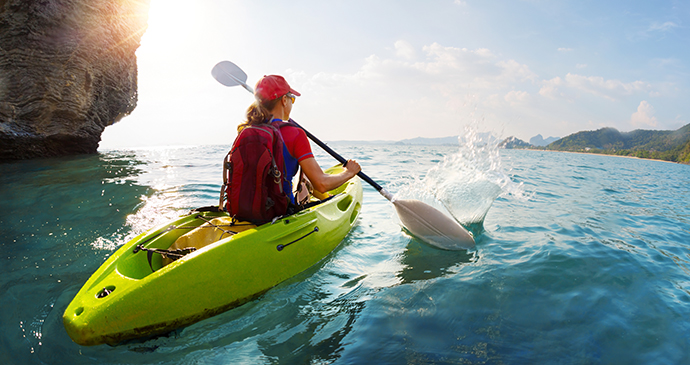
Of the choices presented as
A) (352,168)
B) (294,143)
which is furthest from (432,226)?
(294,143)

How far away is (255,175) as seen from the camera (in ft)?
9.54

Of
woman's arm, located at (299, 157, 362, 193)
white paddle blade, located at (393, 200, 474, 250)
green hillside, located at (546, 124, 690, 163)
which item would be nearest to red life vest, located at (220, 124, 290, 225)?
woman's arm, located at (299, 157, 362, 193)

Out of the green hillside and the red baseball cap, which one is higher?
the green hillside

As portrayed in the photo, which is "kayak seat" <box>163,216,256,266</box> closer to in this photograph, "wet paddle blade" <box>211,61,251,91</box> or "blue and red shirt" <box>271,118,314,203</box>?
"blue and red shirt" <box>271,118,314,203</box>

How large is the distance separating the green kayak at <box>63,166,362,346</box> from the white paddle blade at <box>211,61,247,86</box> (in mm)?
2237

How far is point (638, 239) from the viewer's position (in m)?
4.97

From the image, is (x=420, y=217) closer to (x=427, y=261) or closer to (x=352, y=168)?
(x=427, y=261)

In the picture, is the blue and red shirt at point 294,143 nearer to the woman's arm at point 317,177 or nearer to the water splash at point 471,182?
the woman's arm at point 317,177

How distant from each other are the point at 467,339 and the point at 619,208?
7212 millimetres

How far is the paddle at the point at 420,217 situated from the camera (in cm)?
430

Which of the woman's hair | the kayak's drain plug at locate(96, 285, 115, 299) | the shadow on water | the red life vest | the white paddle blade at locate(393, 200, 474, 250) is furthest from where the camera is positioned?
the white paddle blade at locate(393, 200, 474, 250)

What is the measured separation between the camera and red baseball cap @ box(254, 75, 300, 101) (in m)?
3.01

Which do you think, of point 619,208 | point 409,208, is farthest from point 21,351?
point 619,208

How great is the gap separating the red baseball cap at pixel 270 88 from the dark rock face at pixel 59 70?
10860 mm
